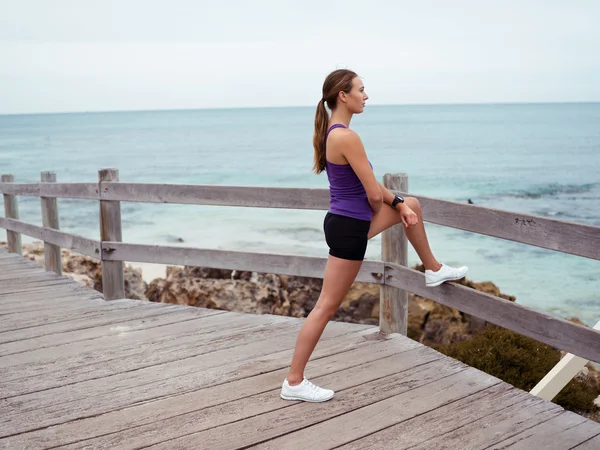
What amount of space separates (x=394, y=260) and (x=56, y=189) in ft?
13.5

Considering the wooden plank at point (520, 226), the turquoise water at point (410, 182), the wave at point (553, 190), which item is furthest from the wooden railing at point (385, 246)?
the wave at point (553, 190)

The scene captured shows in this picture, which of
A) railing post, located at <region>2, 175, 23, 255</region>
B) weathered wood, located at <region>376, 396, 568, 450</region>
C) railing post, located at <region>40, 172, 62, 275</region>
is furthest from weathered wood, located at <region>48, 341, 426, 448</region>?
railing post, located at <region>2, 175, 23, 255</region>

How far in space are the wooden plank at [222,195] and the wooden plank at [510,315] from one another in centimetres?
79

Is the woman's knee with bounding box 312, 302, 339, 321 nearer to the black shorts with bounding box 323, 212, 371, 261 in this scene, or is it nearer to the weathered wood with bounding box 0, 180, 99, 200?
the black shorts with bounding box 323, 212, 371, 261

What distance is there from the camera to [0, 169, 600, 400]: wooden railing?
11.1ft

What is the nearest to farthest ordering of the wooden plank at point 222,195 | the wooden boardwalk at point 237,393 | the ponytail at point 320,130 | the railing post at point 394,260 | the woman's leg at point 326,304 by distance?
the wooden boardwalk at point 237,393 < the ponytail at point 320,130 < the woman's leg at point 326,304 < the railing post at point 394,260 < the wooden plank at point 222,195

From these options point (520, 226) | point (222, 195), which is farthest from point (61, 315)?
point (520, 226)

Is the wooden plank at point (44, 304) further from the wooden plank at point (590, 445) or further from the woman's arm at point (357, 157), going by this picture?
the wooden plank at point (590, 445)

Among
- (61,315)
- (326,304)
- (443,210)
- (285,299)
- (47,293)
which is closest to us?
(326,304)

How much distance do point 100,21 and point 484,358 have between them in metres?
116

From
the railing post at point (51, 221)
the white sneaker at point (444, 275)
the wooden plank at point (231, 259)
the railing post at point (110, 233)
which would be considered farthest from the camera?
the railing post at point (51, 221)

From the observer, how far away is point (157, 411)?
11.8ft

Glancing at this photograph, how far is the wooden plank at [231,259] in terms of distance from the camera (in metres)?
4.77

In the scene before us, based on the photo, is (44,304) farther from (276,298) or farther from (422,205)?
(276,298)
